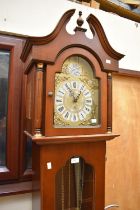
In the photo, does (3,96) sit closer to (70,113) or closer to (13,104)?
(13,104)

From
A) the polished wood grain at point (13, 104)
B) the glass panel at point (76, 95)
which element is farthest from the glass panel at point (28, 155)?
the glass panel at point (76, 95)

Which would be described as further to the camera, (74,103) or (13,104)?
(13,104)

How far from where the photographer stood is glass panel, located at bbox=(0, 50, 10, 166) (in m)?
1.44

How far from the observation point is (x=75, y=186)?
4.20 ft

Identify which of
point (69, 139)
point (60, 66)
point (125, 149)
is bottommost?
point (125, 149)

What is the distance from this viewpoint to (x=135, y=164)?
80.7 inches

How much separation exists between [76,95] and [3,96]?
0.59m

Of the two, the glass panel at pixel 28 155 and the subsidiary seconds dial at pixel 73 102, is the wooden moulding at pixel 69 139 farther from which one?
the glass panel at pixel 28 155

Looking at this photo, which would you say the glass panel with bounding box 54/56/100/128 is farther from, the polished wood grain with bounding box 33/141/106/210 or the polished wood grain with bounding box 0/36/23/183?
the polished wood grain with bounding box 0/36/23/183

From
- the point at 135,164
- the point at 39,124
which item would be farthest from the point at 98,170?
the point at 135,164

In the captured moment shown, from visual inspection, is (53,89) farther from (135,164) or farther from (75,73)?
(135,164)

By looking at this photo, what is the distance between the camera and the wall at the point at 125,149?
1915 mm

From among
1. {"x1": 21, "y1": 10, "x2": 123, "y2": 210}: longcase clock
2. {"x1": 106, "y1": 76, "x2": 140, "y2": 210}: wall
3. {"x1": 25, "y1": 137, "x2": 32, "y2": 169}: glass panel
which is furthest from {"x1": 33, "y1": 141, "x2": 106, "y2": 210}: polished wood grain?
{"x1": 106, "y1": 76, "x2": 140, "y2": 210}: wall

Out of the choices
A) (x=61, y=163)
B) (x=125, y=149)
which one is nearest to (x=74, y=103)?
(x=61, y=163)
